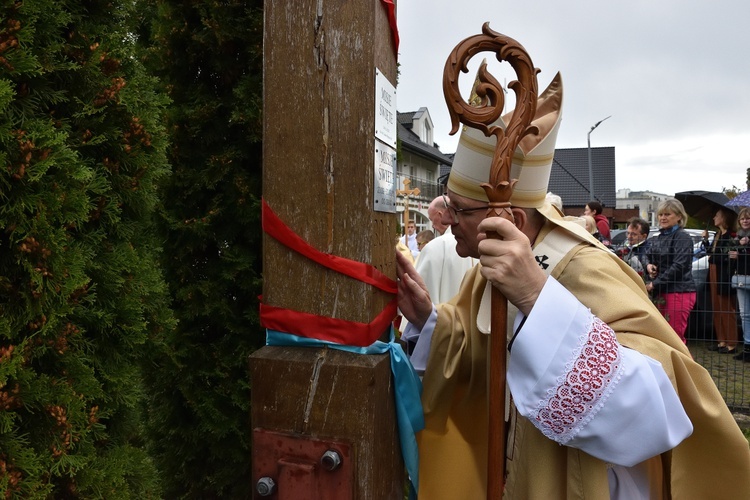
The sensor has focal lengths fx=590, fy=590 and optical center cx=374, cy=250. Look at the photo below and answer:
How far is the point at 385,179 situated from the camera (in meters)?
1.71

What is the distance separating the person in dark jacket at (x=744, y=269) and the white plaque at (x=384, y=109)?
6374mm

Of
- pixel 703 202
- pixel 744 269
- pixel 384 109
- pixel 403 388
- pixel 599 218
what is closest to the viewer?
pixel 384 109

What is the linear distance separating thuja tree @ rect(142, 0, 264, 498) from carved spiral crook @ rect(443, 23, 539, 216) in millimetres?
1478

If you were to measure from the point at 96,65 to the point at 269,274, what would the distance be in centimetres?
76

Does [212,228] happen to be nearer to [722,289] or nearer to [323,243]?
[323,243]

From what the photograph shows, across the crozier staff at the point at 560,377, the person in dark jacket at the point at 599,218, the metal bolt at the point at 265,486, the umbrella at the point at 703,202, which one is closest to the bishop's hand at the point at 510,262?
the crozier staff at the point at 560,377

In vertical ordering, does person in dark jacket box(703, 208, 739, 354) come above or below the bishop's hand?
below

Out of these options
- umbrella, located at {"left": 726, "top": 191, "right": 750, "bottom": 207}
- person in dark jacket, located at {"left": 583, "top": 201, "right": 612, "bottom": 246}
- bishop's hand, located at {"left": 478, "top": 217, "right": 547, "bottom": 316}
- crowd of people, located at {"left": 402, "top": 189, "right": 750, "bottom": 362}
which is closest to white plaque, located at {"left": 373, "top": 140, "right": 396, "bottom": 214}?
bishop's hand, located at {"left": 478, "top": 217, "right": 547, "bottom": 316}

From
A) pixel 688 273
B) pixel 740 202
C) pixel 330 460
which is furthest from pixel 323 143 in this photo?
pixel 740 202

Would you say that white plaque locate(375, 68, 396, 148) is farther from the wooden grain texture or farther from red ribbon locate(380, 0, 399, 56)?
red ribbon locate(380, 0, 399, 56)

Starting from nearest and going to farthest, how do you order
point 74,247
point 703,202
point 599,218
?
point 74,247, point 703,202, point 599,218

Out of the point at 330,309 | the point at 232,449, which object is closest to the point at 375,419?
the point at 330,309

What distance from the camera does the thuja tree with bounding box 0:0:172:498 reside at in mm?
1404

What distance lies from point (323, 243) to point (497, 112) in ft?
2.00
